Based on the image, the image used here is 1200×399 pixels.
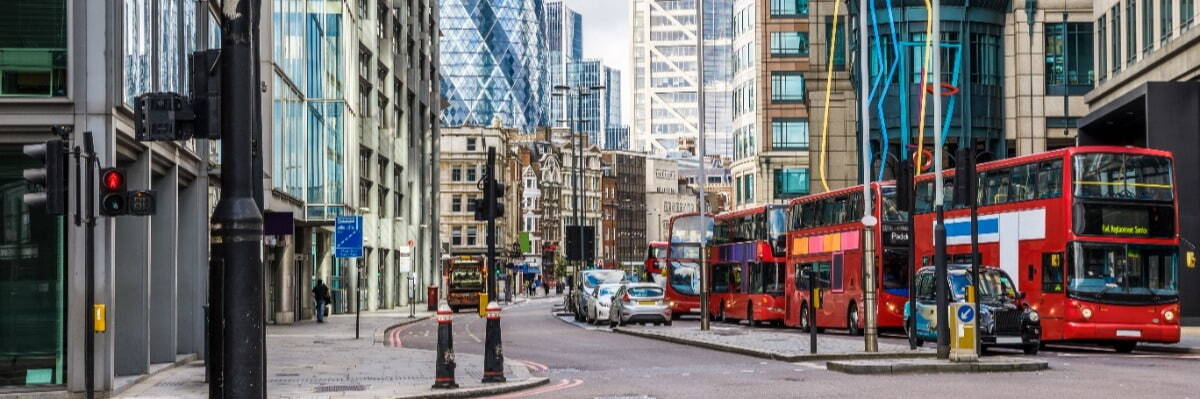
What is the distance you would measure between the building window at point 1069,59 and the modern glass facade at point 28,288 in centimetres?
6440

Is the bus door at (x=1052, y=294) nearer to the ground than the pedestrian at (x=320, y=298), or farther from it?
farther from it

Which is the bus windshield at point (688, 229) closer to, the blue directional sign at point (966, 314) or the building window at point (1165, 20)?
the building window at point (1165, 20)

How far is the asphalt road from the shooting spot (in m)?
18.6

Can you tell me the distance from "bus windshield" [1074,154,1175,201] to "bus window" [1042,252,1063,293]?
154 centimetres

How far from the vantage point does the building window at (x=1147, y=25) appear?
164ft

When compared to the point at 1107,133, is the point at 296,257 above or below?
below

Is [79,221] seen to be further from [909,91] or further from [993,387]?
[909,91]


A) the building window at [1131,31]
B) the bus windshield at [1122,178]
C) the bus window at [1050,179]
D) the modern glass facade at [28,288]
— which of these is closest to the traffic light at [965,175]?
the bus windshield at [1122,178]

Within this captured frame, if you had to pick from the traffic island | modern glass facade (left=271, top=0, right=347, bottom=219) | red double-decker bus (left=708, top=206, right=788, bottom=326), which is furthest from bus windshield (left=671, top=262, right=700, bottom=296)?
the traffic island

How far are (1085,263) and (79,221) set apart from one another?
849 inches

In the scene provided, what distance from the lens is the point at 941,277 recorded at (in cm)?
2539

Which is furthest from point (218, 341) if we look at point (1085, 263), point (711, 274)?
point (711, 274)

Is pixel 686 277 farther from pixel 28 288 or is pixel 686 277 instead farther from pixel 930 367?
pixel 28 288

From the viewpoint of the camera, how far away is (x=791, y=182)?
331ft
